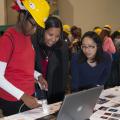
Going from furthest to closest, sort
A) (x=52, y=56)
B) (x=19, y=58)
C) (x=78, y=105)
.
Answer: (x=52, y=56)
(x=19, y=58)
(x=78, y=105)

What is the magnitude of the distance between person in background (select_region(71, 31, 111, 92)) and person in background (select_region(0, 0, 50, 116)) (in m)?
0.78

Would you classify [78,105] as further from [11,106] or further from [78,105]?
[11,106]

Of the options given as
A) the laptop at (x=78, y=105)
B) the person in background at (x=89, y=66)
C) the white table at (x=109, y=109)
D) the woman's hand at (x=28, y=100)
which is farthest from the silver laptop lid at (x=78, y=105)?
the person in background at (x=89, y=66)

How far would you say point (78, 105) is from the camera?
1668 millimetres

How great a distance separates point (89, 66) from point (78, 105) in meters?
1.21

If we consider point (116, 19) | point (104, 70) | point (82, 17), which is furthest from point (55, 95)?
point (116, 19)

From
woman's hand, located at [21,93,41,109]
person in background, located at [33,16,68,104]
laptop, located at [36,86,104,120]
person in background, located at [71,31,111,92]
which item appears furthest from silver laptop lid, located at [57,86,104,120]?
person in background, located at [71,31,111,92]

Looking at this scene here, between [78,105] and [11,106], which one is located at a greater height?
[78,105]

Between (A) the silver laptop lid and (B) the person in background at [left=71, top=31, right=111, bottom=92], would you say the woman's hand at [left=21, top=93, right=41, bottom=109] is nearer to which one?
(A) the silver laptop lid

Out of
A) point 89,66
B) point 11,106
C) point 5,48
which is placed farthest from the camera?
point 89,66

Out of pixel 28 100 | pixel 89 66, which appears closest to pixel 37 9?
pixel 28 100

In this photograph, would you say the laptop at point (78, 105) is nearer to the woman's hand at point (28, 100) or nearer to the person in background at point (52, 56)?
the woman's hand at point (28, 100)

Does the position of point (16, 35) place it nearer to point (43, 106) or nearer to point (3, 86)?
point (3, 86)

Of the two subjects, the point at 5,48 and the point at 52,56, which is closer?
the point at 5,48
